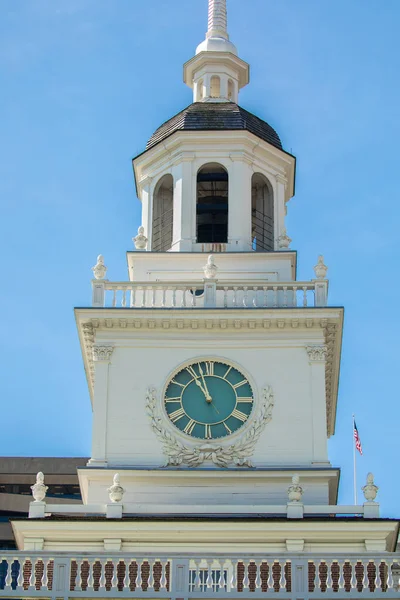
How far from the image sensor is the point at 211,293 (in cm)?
4281

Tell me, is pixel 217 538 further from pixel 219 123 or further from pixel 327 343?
pixel 219 123

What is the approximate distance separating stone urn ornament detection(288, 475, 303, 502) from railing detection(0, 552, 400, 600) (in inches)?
171

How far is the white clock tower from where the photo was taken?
1337 inches

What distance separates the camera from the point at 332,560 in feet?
110

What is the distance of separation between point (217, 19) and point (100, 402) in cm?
1279

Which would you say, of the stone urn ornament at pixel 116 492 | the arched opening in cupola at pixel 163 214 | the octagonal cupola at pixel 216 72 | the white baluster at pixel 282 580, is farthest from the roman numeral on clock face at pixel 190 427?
the octagonal cupola at pixel 216 72

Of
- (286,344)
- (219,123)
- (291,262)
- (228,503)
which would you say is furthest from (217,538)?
(219,123)

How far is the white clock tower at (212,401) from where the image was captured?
33969 millimetres

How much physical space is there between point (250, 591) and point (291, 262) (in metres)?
12.9

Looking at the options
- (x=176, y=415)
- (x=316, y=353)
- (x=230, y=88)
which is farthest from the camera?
(x=230, y=88)

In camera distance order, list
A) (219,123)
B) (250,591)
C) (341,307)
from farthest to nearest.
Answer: (219,123) < (341,307) < (250,591)

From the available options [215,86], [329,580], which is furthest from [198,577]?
[215,86]

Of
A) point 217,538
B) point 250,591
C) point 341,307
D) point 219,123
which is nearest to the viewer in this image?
point 250,591

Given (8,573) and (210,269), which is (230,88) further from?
(8,573)
